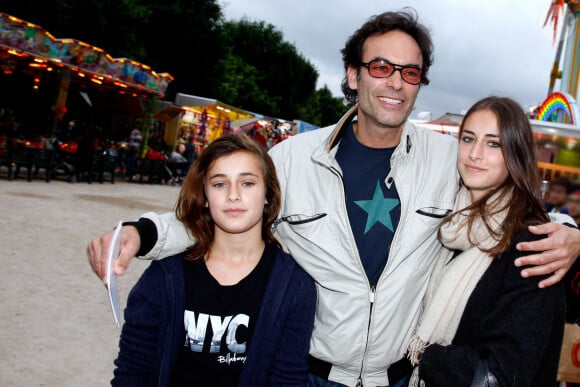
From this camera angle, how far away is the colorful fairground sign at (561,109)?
28.3ft

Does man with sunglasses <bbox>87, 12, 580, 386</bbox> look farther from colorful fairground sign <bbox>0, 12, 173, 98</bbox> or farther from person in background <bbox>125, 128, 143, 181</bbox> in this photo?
person in background <bbox>125, 128, 143, 181</bbox>

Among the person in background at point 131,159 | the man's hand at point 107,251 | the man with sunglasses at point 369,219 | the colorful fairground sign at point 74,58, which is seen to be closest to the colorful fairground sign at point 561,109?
the man with sunglasses at point 369,219

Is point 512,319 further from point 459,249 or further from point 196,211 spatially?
point 196,211

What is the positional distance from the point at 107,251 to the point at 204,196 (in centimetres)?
63

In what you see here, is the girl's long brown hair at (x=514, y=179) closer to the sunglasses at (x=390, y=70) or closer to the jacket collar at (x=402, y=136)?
the jacket collar at (x=402, y=136)

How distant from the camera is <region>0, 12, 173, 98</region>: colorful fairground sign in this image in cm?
1184

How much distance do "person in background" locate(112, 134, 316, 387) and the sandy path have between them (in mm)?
1755

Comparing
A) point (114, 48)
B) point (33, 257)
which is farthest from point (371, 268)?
point (114, 48)

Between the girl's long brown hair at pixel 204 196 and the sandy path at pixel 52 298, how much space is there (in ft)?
6.05

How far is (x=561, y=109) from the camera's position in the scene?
30.6 feet

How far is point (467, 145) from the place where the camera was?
6.49ft

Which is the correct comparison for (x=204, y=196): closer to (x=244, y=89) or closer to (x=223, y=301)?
(x=223, y=301)

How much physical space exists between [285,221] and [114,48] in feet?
69.5

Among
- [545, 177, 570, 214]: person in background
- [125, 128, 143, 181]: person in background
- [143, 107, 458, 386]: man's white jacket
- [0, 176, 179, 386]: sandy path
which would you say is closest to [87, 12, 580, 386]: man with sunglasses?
[143, 107, 458, 386]: man's white jacket
